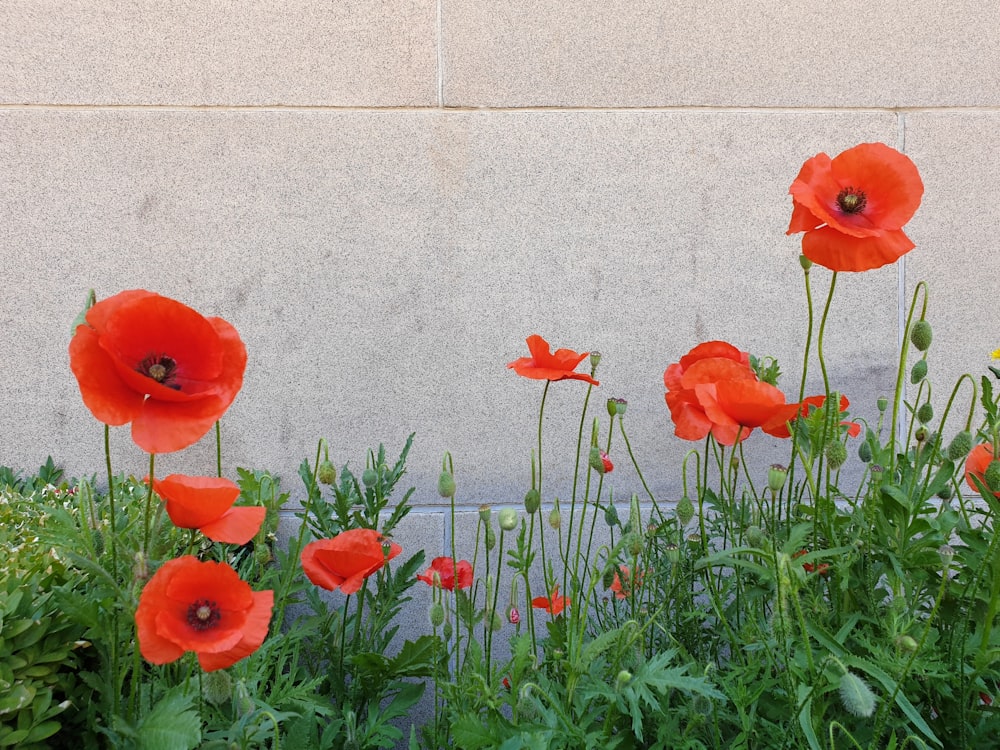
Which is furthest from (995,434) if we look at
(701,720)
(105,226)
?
(105,226)

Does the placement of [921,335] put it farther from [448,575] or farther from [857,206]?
[448,575]

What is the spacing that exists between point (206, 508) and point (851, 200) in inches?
43.5

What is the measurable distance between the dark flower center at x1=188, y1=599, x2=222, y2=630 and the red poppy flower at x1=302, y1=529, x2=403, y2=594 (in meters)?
0.41

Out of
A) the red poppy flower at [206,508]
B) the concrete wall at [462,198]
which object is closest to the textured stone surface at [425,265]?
the concrete wall at [462,198]

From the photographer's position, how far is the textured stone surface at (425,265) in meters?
2.26

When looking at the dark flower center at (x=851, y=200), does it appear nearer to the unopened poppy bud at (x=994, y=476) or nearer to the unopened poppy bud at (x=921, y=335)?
the unopened poppy bud at (x=921, y=335)

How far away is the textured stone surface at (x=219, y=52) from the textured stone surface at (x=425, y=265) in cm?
8

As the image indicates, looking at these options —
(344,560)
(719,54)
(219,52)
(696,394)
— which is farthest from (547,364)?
(219,52)

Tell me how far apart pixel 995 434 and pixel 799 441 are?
294 mm

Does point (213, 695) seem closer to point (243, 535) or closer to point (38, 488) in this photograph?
point (243, 535)

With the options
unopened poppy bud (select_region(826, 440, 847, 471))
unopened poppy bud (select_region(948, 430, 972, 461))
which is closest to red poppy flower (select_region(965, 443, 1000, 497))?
unopened poppy bud (select_region(948, 430, 972, 461))

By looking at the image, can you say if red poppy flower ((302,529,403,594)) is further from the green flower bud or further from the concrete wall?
the concrete wall

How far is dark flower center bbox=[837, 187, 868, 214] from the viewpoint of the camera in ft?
4.13

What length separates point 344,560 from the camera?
136 centimetres
